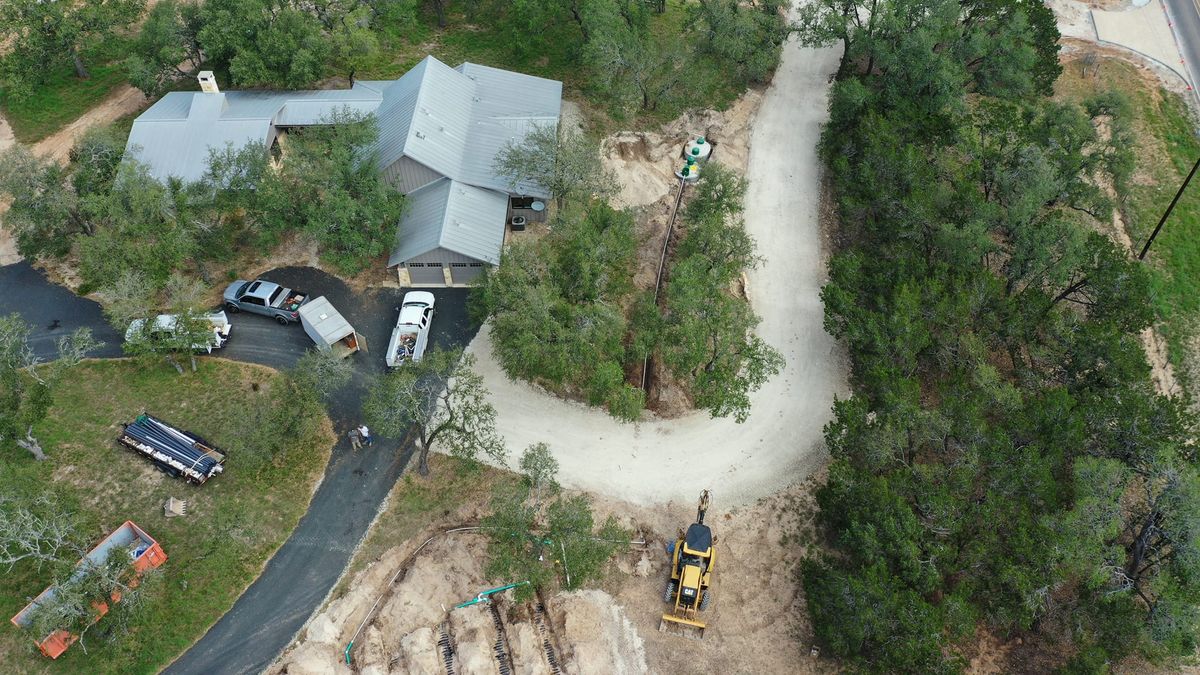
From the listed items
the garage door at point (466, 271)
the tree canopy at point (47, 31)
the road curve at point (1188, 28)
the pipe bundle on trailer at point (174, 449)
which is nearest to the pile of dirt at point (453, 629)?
the pipe bundle on trailer at point (174, 449)

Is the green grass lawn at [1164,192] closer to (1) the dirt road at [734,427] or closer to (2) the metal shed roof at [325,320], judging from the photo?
(1) the dirt road at [734,427]

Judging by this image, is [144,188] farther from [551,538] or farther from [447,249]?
[551,538]

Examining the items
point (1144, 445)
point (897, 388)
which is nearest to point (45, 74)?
point (897, 388)

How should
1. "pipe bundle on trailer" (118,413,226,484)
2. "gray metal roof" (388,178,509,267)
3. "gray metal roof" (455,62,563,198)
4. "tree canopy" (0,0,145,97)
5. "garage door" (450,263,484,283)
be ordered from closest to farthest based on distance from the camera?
"pipe bundle on trailer" (118,413,226,484) → "gray metal roof" (388,178,509,267) → "garage door" (450,263,484,283) → "gray metal roof" (455,62,563,198) → "tree canopy" (0,0,145,97)

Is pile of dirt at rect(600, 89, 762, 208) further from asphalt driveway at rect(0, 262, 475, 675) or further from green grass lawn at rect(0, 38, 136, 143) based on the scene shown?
green grass lawn at rect(0, 38, 136, 143)

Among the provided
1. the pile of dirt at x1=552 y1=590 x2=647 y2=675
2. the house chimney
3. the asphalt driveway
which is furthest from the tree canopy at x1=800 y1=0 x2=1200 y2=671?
the house chimney

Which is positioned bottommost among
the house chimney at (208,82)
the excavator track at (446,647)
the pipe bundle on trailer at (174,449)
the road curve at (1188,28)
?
the excavator track at (446,647)

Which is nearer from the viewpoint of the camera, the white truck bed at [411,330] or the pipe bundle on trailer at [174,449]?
the pipe bundle on trailer at [174,449]
